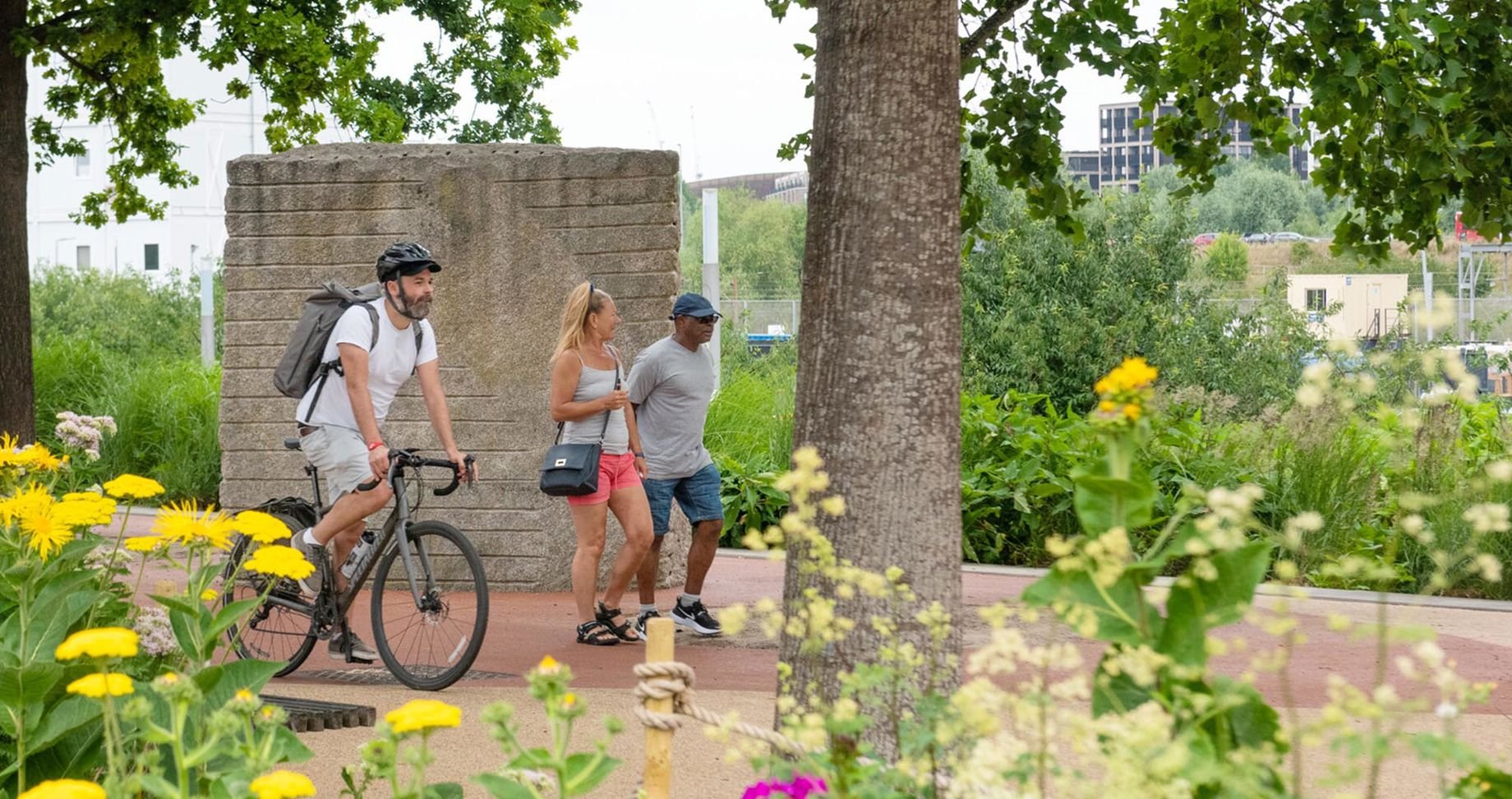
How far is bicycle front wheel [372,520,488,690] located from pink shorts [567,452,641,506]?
719 mm

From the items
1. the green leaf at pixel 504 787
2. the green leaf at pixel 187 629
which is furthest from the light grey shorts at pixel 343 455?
the green leaf at pixel 504 787

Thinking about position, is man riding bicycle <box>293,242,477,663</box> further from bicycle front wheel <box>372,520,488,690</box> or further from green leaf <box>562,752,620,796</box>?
green leaf <box>562,752,620,796</box>

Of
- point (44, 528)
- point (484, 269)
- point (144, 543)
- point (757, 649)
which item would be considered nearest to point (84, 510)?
point (44, 528)

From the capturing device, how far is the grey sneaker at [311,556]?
7.10 metres

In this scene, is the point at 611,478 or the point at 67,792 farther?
the point at 611,478

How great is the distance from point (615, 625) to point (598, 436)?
0.99 metres

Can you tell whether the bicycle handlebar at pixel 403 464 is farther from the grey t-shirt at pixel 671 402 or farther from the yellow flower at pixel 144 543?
the yellow flower at pixel 144 543

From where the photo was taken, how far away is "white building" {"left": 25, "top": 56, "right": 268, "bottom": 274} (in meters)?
68.7

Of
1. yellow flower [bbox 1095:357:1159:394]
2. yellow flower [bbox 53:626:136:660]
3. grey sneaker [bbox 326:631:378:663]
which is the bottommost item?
grey sneaker [bbox 326:631:378:663]

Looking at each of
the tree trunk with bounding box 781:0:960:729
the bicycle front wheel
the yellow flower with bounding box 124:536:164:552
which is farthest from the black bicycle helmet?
the yellow flower with bounding box 124:536:164:552

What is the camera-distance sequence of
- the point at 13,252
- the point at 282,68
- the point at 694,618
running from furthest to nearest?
the point at 282,68 < the point at 13,252 < the point at 694,618

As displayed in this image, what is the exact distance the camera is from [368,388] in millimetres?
6750

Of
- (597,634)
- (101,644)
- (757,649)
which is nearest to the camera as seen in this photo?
(101,644)

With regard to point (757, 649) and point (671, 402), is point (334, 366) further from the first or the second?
point (757, 649)
